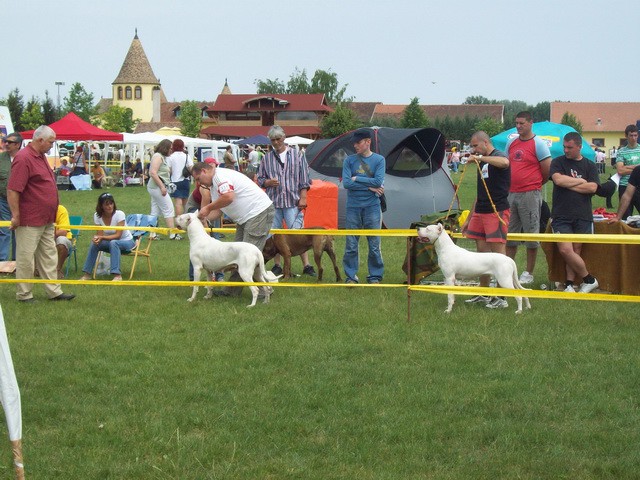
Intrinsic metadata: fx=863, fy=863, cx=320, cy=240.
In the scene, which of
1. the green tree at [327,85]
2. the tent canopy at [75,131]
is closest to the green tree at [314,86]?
the green tree at [327,85]

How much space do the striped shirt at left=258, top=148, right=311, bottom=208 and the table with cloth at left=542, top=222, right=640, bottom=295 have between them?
289cm

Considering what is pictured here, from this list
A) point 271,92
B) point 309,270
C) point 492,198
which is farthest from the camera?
point 271,92

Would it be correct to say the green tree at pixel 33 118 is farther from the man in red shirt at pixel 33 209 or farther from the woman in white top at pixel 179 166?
the man in red shirt at pixel 33 209

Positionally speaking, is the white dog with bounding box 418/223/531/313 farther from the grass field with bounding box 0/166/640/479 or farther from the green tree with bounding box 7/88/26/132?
the green tree with bounding box 7/88/26/132

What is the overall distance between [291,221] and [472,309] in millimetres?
2699

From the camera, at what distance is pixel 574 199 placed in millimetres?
9016

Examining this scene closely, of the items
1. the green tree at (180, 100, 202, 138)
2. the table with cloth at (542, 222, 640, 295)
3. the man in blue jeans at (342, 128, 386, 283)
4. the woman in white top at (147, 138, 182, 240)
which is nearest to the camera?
the table with cloth at (542, 222, 640, 295)

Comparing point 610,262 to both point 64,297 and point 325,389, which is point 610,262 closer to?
point 325,389

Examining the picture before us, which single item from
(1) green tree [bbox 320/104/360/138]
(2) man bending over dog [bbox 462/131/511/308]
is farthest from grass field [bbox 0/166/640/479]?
(1) green tree [bbox 320/104/360/138]

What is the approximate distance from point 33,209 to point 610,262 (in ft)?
20.0

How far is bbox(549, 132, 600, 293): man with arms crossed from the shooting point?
897cm

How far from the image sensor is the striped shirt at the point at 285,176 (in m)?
10.0

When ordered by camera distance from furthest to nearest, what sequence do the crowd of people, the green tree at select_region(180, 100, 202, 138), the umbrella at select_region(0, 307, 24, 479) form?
the green tree at select_region(180, 100, 202, 138) < the crowd of people < the umbrella at select_region(0, 307, 24, 479)

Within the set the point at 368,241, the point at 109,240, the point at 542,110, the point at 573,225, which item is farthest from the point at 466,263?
the point at 542,110
